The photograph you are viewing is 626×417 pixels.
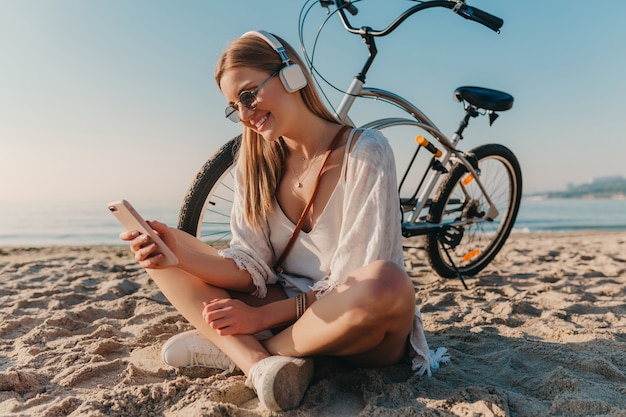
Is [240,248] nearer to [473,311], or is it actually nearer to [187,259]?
[187,259]

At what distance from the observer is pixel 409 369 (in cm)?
163

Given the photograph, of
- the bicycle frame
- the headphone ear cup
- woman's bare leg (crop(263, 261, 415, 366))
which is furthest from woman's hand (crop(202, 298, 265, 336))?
the bicycle frame

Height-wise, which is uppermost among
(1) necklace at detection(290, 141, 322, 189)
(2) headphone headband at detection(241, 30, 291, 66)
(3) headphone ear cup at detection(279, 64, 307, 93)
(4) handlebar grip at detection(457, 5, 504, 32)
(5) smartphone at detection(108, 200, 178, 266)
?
(4) handlebar grip at detection(457, 5, 504, 32)

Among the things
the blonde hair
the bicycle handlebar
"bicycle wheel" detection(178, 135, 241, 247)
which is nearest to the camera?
the blonde hair

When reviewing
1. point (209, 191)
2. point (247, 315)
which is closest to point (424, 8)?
point (209, 191)

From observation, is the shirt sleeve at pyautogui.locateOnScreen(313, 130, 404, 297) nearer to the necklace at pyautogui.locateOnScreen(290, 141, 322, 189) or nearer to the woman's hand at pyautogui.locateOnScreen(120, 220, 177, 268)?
the necklace at pyautogui.locateOnScreen(290, 141, 322, 189)

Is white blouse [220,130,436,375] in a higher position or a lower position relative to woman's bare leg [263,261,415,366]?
higher

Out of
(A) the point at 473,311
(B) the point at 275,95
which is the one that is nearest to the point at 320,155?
(B) the point at 275,95

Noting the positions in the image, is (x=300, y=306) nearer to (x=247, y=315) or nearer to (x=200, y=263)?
(x=247, y=315)

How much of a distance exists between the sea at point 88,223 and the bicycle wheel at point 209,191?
651cm

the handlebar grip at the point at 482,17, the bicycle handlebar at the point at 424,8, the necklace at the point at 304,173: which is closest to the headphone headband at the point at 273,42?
the necklace at the point at 304,173

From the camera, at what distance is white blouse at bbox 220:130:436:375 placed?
152 centimetres

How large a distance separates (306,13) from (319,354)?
5.67 feet

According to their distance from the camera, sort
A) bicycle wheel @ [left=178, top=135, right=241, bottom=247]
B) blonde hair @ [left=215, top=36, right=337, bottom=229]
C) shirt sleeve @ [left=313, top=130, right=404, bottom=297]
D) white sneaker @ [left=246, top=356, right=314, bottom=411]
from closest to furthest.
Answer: white sneaker @ [left=246, top=356, right=314, bottom=411] → shirt sleeve @ [left=313, top=130, right=404, bottom=297] → blonde hair @ [left=215, top=36, right=337, bottom=229] → bicycle wheel @ [left=178, top=135, right=241, bottom=247]
